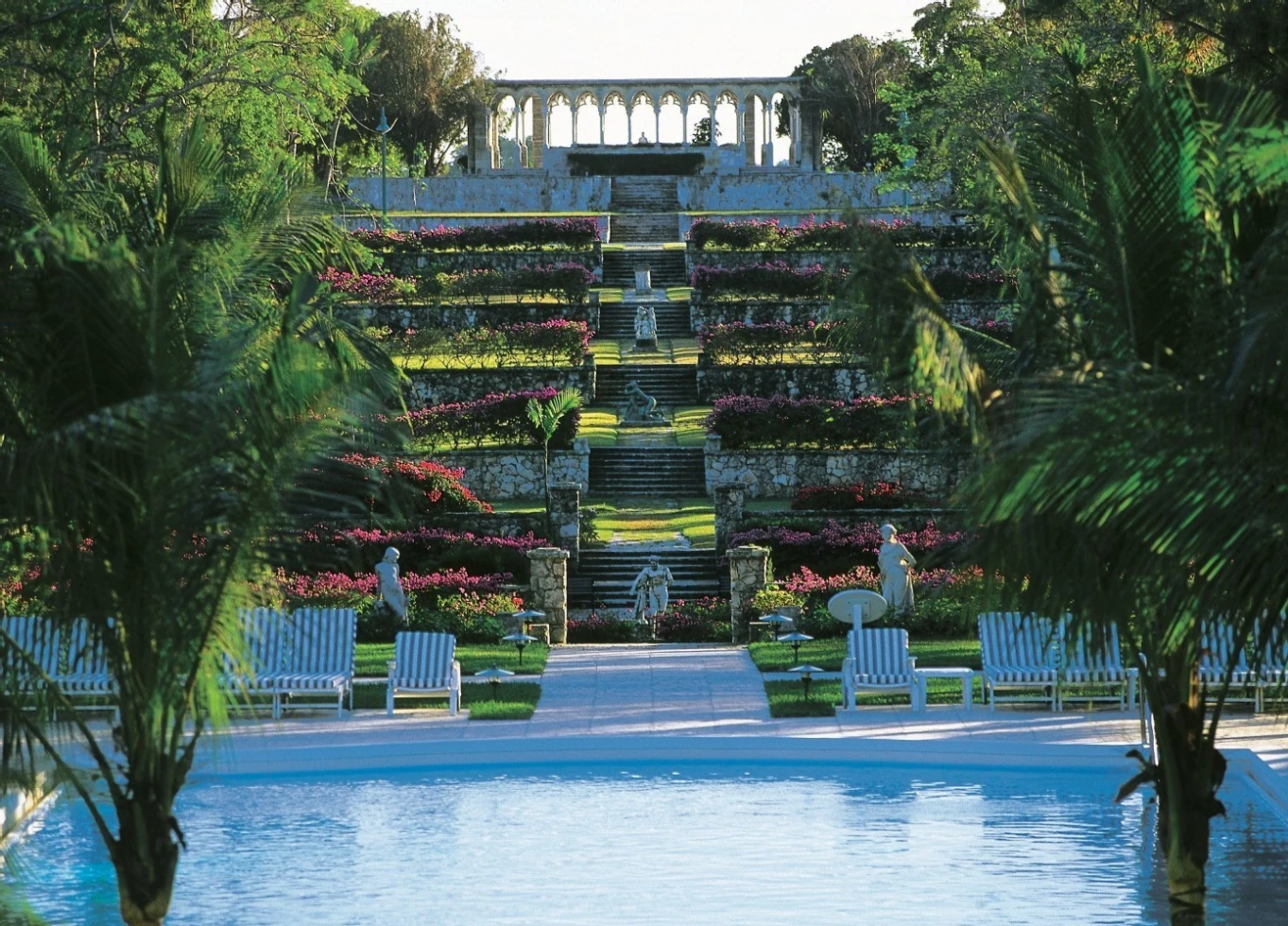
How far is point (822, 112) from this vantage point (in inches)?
2913

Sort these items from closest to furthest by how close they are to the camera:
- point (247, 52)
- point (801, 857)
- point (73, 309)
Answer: point (73, 309) → point (801, 857) → point (247, 52)

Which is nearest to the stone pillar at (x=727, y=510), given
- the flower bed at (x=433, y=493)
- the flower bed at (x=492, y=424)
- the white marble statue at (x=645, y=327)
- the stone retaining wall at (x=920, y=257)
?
the flower bed at (x=433, y=493)

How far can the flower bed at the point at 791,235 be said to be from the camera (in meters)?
45.3

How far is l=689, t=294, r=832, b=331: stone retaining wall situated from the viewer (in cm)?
3991

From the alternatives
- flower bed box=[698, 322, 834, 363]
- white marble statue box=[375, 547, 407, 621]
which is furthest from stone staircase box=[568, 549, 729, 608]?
flower bed box=[698, 322, 834, 363]

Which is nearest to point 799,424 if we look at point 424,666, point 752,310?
point 752,310

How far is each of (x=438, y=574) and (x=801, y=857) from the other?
482 inches

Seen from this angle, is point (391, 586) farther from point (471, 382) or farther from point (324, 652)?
point (471, 382)

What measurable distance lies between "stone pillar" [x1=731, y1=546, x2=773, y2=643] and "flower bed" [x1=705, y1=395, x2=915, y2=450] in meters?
8.50

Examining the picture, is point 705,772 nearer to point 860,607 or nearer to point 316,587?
point 860,607

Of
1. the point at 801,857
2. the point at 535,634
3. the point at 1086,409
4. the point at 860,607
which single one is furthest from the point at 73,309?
the point at 535,634

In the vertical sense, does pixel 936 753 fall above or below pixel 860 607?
→ below

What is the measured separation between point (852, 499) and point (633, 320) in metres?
16.4

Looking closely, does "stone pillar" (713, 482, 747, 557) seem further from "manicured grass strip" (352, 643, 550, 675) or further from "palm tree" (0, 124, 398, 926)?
"palm tree" (0, 124, 398, 926)
